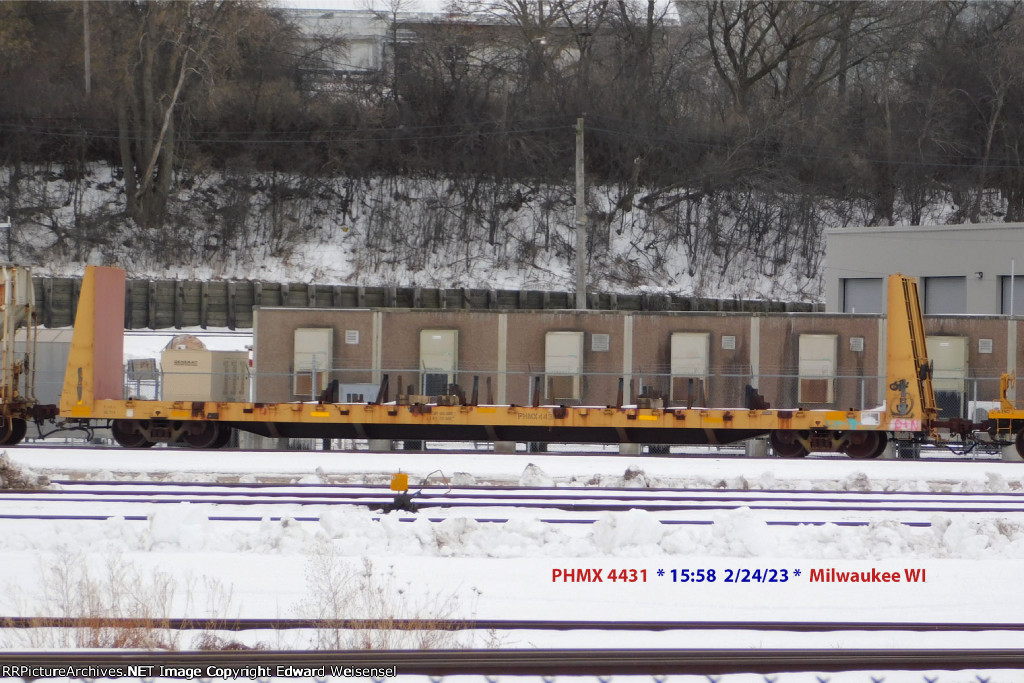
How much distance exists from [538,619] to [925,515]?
6755 millimetres

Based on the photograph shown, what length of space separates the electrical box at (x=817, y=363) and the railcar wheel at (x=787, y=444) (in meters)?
2.47

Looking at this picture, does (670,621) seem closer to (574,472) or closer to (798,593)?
(798,593)

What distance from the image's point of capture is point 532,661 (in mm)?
6816

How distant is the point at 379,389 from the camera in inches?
859

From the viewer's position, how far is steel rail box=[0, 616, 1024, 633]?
24.7 feet

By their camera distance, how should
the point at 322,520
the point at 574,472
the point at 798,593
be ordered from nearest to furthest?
the point at 798,593
the point at 322,520
the point at 574,472

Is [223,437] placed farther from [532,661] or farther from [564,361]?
[532,661]

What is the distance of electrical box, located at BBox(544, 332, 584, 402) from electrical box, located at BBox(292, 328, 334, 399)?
4.94 metres

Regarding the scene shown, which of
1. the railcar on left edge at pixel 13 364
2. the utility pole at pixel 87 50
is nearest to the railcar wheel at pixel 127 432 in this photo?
the railcar on left edge at pixel 13 364

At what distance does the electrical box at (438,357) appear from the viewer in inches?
891

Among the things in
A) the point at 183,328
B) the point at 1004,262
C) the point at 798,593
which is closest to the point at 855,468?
the point at 798,593

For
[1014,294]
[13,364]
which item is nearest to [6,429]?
[13,364]

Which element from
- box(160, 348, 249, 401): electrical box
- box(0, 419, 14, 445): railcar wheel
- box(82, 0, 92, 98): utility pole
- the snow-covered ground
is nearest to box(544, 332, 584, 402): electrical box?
box(160, 348, 249, 401): electrical box

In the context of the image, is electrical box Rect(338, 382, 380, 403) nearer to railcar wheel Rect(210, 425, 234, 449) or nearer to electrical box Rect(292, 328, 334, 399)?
electrical box Rect(292, 328, 334, 399)
